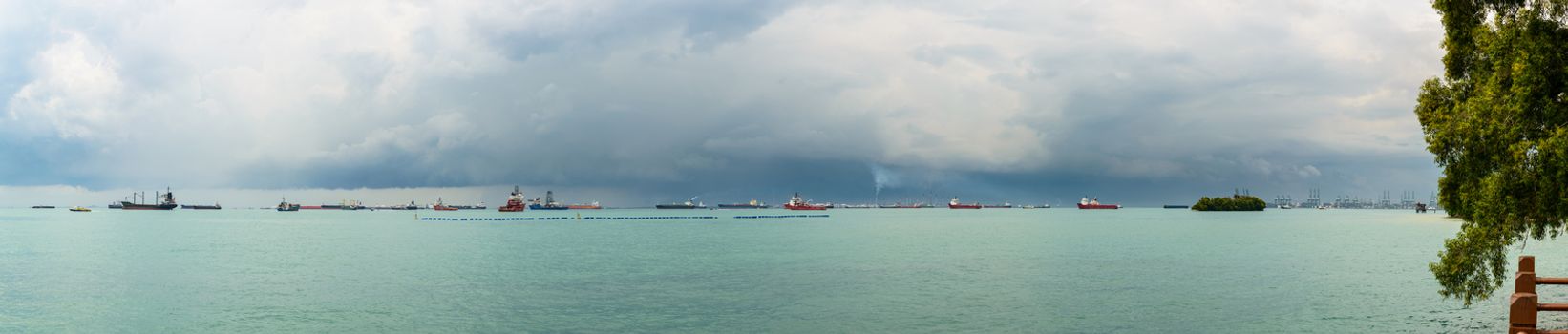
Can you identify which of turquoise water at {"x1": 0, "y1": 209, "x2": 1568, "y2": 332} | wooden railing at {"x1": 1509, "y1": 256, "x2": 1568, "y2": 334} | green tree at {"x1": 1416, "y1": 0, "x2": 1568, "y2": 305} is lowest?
turquoise water at {"x1": 0, "y1": 209, "x2": 1568, "y2": 332}

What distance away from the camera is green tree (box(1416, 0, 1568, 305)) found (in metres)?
19.0

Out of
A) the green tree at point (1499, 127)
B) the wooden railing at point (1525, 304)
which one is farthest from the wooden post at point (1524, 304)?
the green tree at point (1499, 127)

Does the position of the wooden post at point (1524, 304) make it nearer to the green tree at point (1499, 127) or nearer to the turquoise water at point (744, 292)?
the green tree at point (1499, 127)

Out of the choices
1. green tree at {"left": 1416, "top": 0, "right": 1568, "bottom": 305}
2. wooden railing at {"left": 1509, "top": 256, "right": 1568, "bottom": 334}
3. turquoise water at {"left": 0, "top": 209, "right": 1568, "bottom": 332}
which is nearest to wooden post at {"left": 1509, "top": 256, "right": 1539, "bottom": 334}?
wooden railing at {"left": 1509, "top": 256, "right": 1568, "bottom": 334}

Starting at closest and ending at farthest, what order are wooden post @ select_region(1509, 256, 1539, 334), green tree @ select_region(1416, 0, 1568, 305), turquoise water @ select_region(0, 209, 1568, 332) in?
1. wooden post @ select_region(1509, 256, 1539, 334)
2. green tree @ select_region(1416, 0, 1568, 305)
3. turquoise water @ select_region(0, 209, 1568, 332)

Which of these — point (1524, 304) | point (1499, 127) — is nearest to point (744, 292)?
point (1499, 127)

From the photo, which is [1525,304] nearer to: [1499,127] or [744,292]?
[1499,127]

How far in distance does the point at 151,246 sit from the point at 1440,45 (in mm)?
A: 116539

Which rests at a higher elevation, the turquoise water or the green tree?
the green tree

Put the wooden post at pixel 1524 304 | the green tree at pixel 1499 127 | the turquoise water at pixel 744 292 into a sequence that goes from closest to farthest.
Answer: the wooden post at pixel 1524 304, the green tree at pixel 1499 127, the turquoise water at pixel 744 292

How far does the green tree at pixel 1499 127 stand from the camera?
19016mm

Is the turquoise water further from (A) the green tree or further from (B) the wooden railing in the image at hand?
(B) the wooden railing

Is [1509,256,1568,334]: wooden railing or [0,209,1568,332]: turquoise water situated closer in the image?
[1509,256,1568,334]: wooden railing

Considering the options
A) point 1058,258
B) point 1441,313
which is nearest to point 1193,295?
point 1441,313
